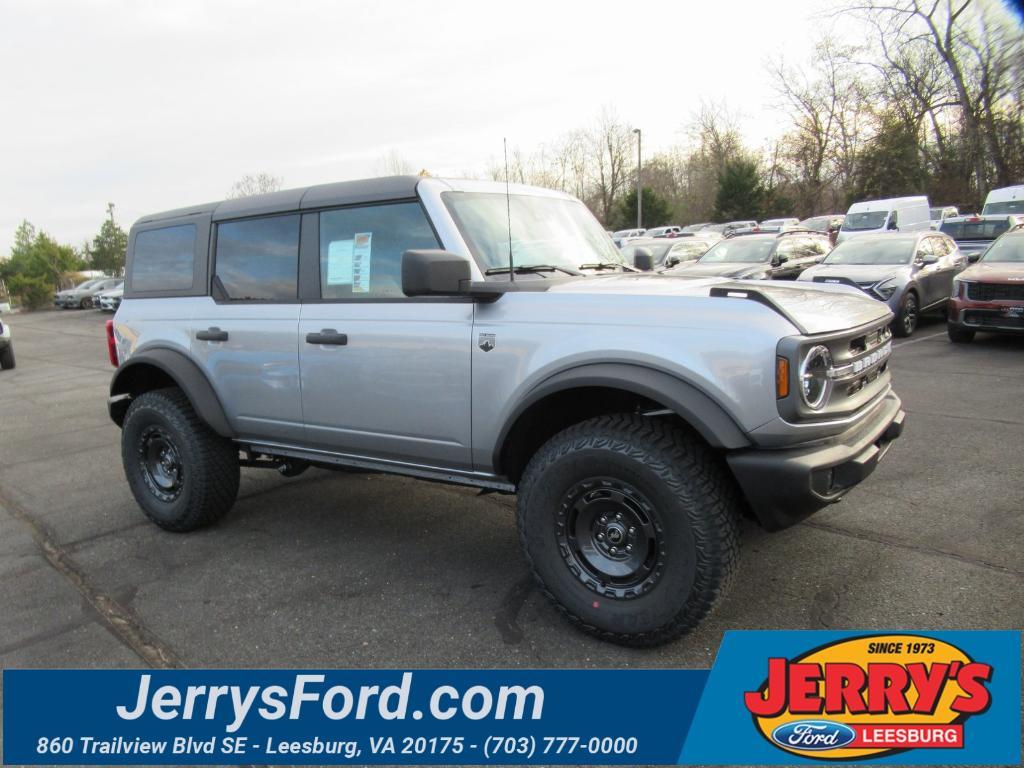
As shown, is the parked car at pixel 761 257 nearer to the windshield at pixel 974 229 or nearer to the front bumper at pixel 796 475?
the windshield at pixel 974 229

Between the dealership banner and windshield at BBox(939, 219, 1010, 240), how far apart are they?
18751mm

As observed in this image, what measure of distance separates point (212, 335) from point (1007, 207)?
24.1 m

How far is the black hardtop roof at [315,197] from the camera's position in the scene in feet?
12.2

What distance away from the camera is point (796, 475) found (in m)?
2.68

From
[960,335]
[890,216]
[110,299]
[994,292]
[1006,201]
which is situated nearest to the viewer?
[994,292]

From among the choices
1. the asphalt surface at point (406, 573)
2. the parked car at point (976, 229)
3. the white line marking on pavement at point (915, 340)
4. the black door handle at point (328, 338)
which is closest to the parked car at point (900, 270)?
the white line marking on pavement at point (915, 340)

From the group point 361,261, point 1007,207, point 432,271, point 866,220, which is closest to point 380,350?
point 361,261

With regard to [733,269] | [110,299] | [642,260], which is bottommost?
[642,260]

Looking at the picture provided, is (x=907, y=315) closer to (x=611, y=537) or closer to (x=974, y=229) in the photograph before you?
(x=974, y=229)

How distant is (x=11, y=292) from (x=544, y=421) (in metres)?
51.7

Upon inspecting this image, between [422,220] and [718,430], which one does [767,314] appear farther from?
[422,220]

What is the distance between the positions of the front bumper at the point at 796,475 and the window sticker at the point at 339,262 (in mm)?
2190

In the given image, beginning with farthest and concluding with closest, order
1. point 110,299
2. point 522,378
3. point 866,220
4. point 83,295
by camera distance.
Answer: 1. point 83,295
2. point 110,299
3. point 866,220
4. point 522,378

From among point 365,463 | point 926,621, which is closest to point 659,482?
point 926,621
